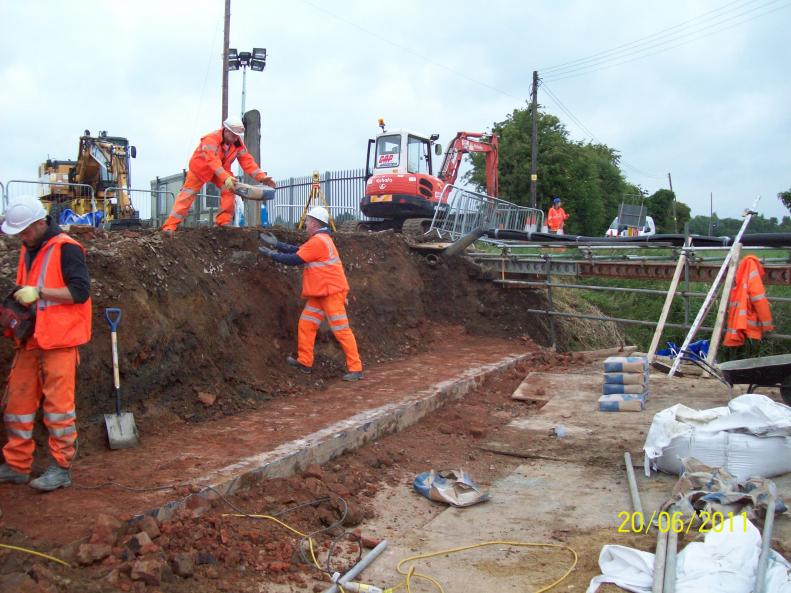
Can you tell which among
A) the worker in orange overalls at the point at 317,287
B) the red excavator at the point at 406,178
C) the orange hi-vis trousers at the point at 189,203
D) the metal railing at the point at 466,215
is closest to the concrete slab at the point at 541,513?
the worker in orange overalls at the point at 317,287

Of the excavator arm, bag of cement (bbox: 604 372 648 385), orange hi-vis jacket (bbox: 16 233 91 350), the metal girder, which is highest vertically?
the excavator arm

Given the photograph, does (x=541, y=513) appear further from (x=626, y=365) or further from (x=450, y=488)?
(x=626, y=365)

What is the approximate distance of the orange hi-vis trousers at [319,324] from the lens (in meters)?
7.51

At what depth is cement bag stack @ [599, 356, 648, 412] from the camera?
24.3ft

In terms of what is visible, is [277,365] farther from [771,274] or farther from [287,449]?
[771,274]

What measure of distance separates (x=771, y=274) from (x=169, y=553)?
7.55 m

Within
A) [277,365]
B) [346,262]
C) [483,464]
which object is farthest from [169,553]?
[346,262]

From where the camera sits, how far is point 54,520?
149 inches

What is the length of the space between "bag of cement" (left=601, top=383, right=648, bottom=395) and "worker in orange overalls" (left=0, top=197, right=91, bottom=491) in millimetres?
5585

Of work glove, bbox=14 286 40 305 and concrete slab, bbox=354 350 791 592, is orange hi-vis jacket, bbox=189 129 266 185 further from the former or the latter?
concrete slab, bbox=354 350 791 592

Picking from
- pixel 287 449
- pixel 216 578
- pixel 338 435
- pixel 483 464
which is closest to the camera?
pixel 216 578

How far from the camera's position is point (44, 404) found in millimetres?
4277

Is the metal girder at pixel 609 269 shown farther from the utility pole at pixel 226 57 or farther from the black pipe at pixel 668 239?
the utility pole at pixel 226 57
